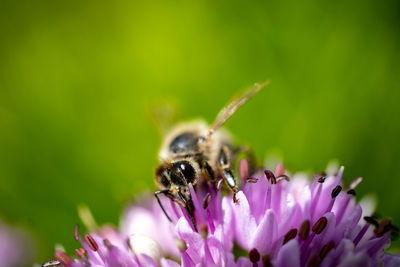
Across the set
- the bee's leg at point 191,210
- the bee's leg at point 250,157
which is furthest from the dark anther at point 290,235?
the bee's leg at point 250,157

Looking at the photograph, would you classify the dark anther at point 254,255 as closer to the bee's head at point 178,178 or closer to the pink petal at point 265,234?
the pink petal at point 265,234

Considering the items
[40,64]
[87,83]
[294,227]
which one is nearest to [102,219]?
[87,83]

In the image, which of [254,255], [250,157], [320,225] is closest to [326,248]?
[320,225]

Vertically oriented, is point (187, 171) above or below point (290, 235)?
above

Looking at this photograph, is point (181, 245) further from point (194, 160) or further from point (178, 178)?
point (194, 160)

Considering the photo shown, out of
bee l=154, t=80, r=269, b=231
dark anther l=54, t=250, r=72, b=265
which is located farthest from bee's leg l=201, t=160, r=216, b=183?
dark anther l=54, t=250, r=72, b=265

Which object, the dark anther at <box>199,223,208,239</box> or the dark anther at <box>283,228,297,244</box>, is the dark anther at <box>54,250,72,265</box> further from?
the dark anther at <box>283,228,297,244</box>
